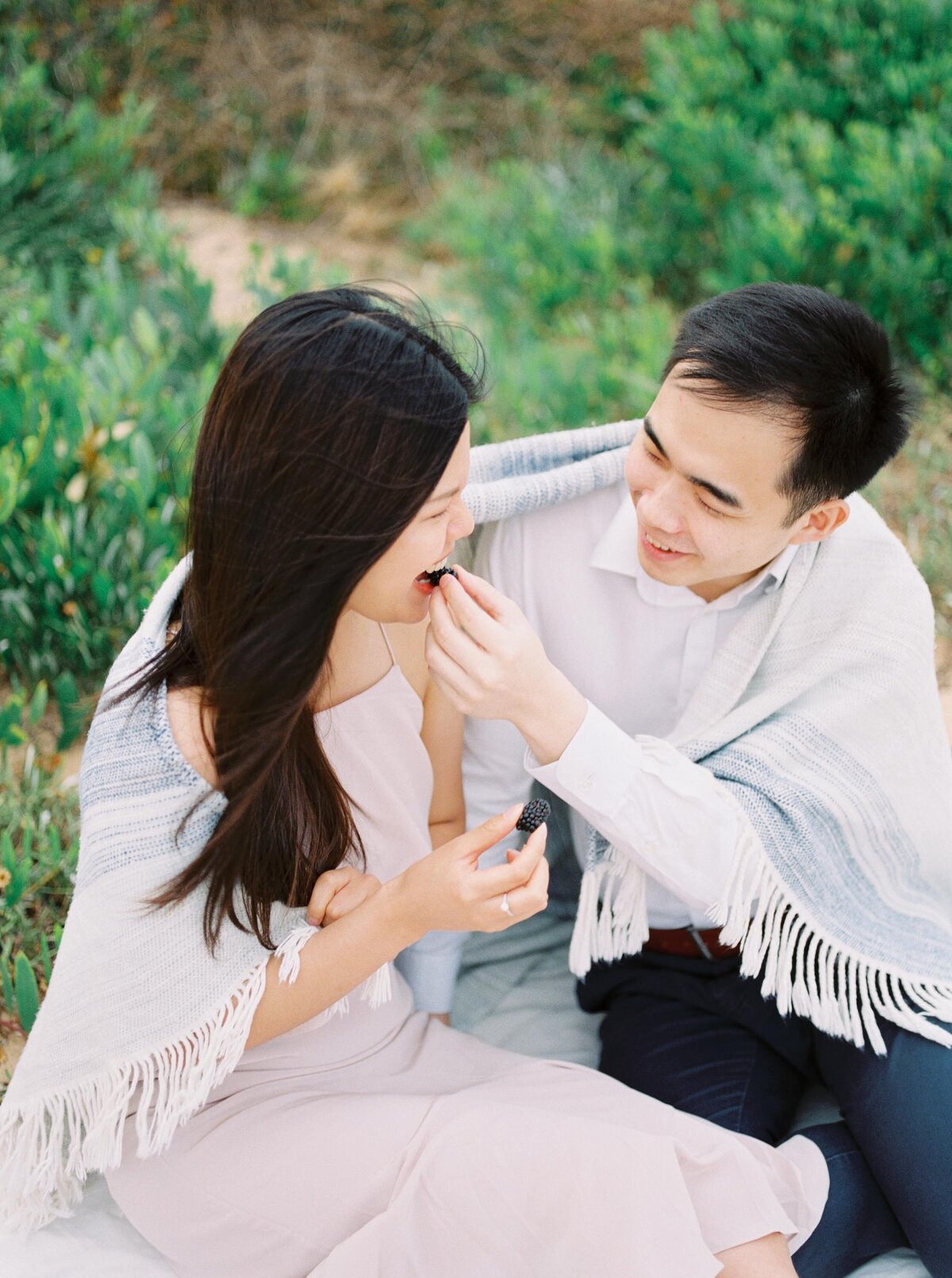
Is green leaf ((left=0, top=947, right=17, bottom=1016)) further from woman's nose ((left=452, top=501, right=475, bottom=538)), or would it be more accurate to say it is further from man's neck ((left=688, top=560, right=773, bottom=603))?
man's neck ((left=688, top=560, right=773, bottom=603))

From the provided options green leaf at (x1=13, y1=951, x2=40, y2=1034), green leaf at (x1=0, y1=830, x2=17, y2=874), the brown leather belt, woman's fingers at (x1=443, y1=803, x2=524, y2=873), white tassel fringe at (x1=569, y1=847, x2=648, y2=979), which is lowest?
the brown leather belt

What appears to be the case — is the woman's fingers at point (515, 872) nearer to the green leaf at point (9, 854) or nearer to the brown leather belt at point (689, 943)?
the brown leather belt at point (689, 943)

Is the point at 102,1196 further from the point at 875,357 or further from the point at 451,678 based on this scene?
the point at 875,357

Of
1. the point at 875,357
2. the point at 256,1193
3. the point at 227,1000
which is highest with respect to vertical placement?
the point at 875,357

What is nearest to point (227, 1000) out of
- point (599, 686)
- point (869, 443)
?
point (599, 686)

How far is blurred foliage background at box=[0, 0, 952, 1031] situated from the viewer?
273 centimetres

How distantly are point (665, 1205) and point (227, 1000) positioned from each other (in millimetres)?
635

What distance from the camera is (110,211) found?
4.73 metres

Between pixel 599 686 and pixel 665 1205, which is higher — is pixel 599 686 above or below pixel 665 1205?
above

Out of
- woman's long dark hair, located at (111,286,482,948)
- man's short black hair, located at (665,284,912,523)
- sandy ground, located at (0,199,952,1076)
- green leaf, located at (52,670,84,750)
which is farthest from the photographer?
sandy ground, located at (0,199,952,1076)

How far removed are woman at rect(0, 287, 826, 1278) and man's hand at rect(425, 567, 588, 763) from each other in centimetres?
6

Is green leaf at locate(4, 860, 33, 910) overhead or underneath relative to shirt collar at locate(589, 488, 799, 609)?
underneath

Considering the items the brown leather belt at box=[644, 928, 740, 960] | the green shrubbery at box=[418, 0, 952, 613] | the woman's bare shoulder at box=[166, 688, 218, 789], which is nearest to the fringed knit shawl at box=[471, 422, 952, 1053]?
the brown leather belt at box=[644, 928, 740, 960]

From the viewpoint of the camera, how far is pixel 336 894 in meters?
1.67
